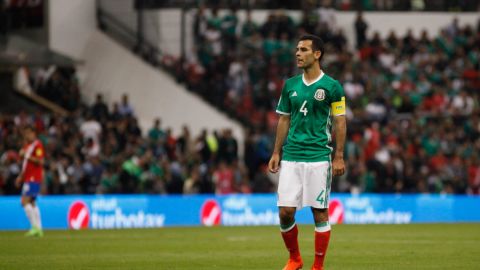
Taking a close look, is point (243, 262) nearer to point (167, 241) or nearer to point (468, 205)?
point (167, 241)

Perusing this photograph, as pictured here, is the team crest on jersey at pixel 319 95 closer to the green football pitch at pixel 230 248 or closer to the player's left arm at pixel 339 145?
the player's left arm at pixel 339 145

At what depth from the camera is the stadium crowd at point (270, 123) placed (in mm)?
30719

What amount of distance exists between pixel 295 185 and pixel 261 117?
73.9 ft

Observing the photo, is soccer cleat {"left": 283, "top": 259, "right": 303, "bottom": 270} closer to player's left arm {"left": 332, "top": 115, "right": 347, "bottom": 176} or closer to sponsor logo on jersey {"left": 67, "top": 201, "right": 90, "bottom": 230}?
player's left arm {"left": 332, "top": 115, "right": 347, "bottom": 176}

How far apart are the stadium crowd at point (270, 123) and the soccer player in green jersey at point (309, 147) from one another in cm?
1649

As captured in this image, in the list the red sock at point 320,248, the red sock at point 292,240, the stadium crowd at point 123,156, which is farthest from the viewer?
the stadium crowd at point 123,156

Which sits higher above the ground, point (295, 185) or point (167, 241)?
point (295, 185)

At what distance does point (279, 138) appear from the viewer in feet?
43.6

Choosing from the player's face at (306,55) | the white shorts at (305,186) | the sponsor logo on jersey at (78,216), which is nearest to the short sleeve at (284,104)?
the player's face at (306,55)

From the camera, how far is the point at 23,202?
23.1m

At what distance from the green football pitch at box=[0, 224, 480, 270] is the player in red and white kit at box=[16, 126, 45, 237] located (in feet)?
1.48

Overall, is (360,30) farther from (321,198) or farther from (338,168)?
(338,168)

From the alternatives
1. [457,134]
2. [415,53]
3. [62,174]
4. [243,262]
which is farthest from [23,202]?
[415,53]

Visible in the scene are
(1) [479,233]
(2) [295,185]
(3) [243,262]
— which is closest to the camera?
(2) [295,185]
